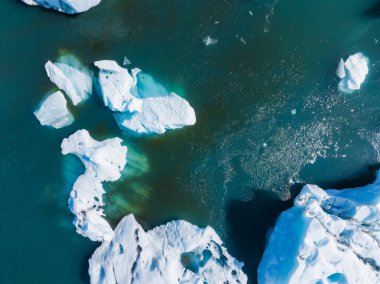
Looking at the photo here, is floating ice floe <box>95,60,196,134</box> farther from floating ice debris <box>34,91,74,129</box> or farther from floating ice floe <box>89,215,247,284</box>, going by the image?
floating ice floe <box>89,215,247,284</box>

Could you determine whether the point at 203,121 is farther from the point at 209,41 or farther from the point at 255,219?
the point at 255,219

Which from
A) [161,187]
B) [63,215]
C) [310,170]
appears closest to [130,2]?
[161,187]

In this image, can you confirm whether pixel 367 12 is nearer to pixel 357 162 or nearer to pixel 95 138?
pixel 357 162

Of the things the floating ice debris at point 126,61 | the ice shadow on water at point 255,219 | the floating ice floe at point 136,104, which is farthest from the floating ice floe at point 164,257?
the floating ice debris at point 126,61

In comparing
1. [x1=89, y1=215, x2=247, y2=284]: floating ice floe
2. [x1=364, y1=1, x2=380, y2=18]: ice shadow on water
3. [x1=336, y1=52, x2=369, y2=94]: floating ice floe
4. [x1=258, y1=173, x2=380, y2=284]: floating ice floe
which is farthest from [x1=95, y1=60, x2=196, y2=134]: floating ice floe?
[x1=364, y1=1, x2=380, y2=18]: ice shadow on water

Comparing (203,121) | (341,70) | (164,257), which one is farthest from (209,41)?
(164,257)
